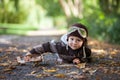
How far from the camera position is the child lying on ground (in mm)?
6855

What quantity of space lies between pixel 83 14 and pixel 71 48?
23657 mm

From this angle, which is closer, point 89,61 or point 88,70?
point 88,70

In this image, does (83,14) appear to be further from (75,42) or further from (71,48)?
(75,42)

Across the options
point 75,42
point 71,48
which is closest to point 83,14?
point 71,48

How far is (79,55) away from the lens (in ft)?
22.9

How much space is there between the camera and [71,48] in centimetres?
698

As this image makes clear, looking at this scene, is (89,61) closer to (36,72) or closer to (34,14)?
(36,72)

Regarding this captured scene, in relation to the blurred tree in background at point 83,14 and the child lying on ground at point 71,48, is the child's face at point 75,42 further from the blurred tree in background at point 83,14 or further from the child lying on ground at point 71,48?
the blurred tree in background at point 83,14

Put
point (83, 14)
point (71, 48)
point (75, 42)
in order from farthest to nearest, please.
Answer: point (83, 14) < point (71, 48) < point (75, 42)

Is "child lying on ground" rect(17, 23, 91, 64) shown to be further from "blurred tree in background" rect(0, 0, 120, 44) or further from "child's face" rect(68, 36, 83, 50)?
"blurred tree in background" rect(0, 0, 120, 44)

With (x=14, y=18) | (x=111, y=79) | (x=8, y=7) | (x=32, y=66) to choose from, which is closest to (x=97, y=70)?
(x=111, y=79)

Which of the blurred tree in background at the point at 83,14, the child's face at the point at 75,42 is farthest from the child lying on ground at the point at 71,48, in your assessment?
the blurred tree in background at the point at 83,14

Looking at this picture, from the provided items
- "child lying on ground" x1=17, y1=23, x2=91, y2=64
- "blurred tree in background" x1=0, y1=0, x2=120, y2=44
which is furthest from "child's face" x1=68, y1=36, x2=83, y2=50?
"blurred tree in background" x1=0, y1=0, x2=120, y2=44

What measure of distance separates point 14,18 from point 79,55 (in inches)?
1559
